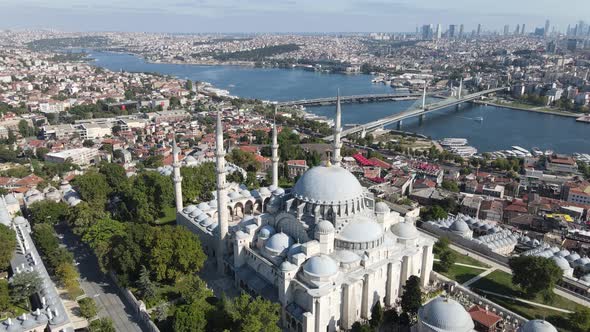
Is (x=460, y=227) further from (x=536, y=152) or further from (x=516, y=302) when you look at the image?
(x=536, y=152)

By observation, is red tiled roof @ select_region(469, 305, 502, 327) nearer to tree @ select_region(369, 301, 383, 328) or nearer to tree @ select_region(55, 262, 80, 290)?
tree @ select_region(369, 301, 383, 328)

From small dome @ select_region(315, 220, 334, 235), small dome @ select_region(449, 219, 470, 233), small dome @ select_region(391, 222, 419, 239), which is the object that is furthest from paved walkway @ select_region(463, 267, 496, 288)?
small dome @ select_region(315, 220, 334, 235)

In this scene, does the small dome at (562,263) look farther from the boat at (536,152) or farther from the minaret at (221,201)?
the boat at (536,152)

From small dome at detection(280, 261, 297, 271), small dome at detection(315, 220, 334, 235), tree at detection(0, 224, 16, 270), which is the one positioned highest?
small dome at detection(315, 220, 334, 235)

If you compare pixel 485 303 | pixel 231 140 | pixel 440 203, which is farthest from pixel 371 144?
pixel 485 303

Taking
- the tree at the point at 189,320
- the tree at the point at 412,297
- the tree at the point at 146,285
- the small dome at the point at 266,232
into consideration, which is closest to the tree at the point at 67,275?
the tree at the point at 146,285

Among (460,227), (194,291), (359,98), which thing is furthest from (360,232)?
(359,98)

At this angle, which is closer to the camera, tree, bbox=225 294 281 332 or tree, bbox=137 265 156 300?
tree, bbox=225 294 281 332
